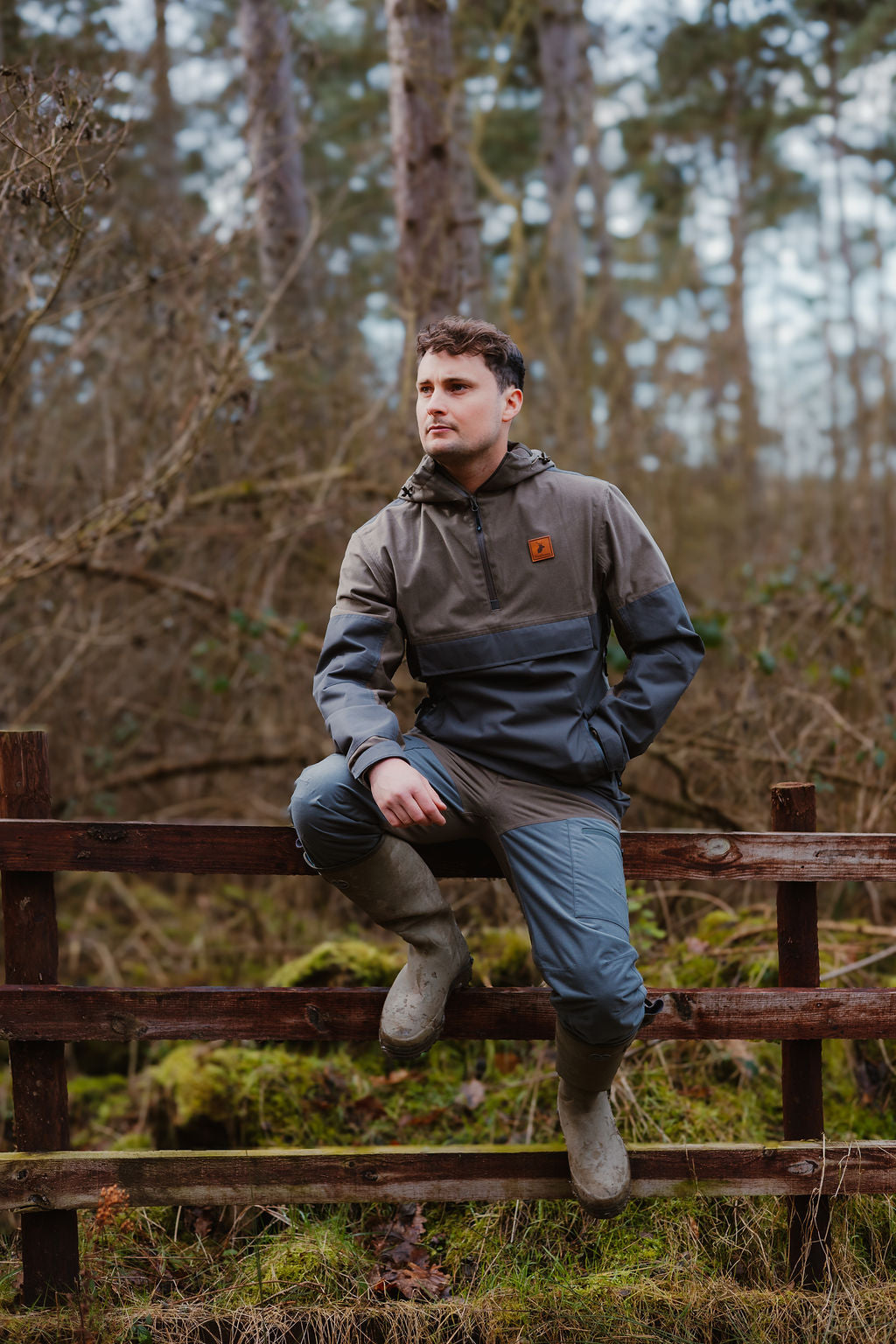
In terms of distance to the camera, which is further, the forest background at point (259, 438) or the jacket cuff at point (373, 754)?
the forest background at point (259, 438)

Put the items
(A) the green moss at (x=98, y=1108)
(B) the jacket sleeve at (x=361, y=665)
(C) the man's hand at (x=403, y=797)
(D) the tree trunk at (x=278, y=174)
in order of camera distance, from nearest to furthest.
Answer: (C) the man's hand at (x=403, y=797), (B) the jacket sleeve at (x=361, y=665), (A) the green moss at (x=98, y=1108), (D) the tree trunk at (x=278, y=174)

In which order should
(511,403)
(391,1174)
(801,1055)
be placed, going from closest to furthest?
(511,403), (391,1174), (801,1055)

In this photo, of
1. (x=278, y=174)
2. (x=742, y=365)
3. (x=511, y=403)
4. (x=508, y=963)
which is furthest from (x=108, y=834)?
(x=742, y=365)

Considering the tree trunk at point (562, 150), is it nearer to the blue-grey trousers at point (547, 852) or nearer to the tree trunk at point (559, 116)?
the tree trunk at point (559, 116)

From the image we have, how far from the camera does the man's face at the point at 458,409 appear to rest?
2660mm

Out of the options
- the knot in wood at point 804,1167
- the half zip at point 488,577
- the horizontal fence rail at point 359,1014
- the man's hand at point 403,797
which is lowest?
the knot in wood at point 804,1167

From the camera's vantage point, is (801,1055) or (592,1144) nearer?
(592,1144)

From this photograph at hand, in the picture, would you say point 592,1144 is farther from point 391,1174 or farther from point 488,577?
point 488,577

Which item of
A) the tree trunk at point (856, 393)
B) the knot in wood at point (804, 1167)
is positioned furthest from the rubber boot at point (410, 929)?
the tree trunk at point (856, 393)

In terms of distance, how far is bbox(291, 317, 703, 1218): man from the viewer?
262 centimetres

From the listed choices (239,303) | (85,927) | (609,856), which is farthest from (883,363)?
(609,856)

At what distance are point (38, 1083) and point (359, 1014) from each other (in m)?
0.94

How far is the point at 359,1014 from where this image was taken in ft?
9.80

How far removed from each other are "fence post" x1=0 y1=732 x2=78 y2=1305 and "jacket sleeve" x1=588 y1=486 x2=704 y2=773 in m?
1.66
